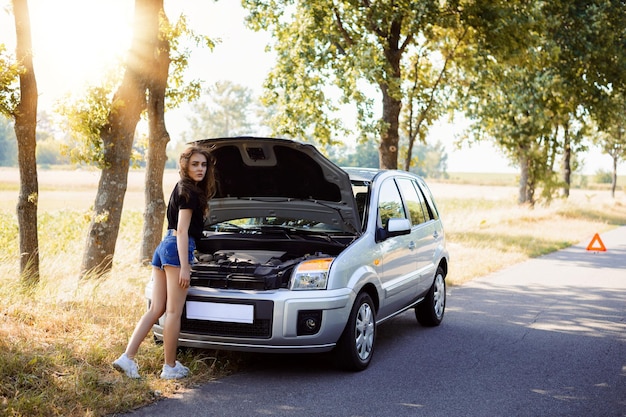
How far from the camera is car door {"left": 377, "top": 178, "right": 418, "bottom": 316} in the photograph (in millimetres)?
7227

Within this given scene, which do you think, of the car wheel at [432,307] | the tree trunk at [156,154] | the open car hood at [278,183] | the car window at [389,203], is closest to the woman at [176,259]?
the open car hood at [278,183]

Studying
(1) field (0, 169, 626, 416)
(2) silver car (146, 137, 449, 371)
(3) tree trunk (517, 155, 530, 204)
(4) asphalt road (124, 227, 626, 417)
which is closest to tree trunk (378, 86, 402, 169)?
(1) field (0, 169, 626, 416)

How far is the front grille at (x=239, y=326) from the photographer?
602cm

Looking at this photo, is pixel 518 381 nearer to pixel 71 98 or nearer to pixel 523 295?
pixel 523 295

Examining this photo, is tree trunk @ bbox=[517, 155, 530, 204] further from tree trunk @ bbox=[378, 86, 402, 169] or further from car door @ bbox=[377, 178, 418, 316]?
car door @ bbox=[377, 178, 418, 316]

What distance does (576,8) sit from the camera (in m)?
25.8

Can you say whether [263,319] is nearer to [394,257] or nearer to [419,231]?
[394,257]

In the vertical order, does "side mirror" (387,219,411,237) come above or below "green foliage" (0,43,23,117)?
below

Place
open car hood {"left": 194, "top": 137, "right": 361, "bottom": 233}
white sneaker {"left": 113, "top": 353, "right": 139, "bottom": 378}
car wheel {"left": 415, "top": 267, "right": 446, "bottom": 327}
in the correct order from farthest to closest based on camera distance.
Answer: car wheel {"left": 415, "top": 267, "right": 446, "bottom": 327}, open car hood {"left": 194, "top": 137, "right": 361, "bottom": 233}, white sneaker {"left": 113, "top": 353, "right": 139, "bottom": 378}

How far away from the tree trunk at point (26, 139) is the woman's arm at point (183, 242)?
3541 millimetres

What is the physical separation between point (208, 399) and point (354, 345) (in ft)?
4.69

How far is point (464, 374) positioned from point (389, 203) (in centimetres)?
201

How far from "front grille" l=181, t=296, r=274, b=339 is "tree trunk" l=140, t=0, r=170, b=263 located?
5557mm

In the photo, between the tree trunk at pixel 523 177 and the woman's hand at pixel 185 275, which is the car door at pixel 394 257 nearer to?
the woman's hand at pixel 185 275
